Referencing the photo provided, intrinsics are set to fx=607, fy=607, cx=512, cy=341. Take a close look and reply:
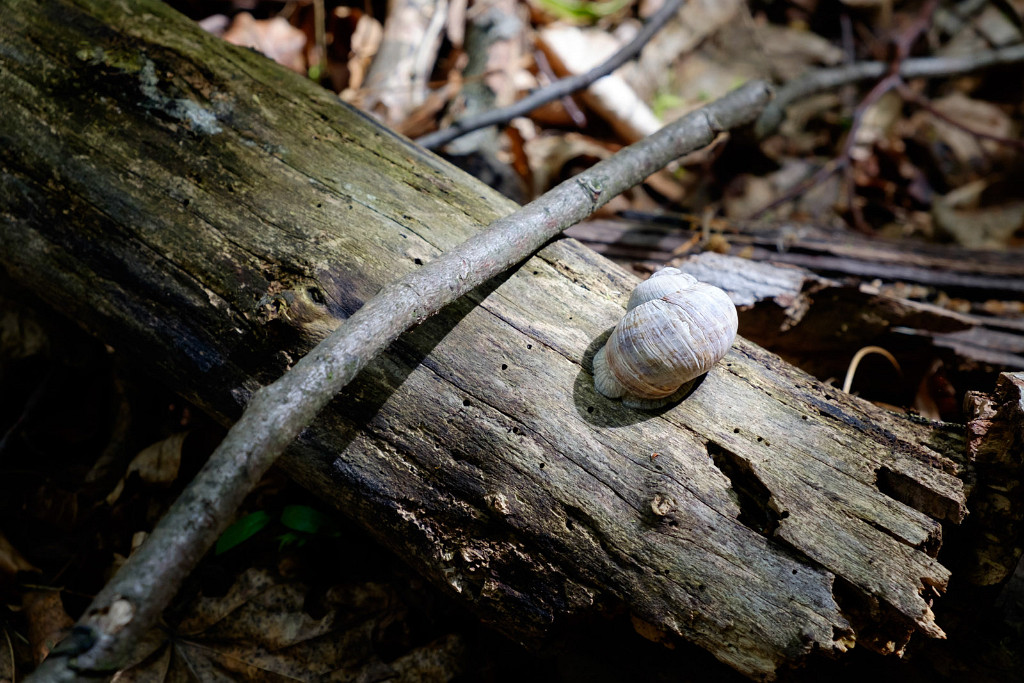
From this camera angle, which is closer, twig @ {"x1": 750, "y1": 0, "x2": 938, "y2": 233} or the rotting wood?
the rotting wood

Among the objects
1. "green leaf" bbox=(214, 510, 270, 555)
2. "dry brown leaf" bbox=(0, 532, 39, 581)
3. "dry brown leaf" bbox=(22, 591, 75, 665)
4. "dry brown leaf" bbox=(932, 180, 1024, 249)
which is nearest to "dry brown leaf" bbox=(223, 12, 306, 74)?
"green leaf" bbox=(214, 510, 270, 555)

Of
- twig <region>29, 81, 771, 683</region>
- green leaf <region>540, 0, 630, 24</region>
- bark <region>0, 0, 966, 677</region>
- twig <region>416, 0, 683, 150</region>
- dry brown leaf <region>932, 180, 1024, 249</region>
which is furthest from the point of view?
green leaf <region>540, 0, 630, 24</region>

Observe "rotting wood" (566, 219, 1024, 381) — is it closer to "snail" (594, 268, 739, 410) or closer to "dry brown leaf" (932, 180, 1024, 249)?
"snail" (594, 268, 739, 410)

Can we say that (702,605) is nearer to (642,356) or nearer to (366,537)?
(642,356)

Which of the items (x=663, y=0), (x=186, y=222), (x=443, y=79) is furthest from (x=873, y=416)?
(x=663, y=0)

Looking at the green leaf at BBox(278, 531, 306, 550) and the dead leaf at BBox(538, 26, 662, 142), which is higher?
the dead leaf at BBox(538, 26, 662, 142)

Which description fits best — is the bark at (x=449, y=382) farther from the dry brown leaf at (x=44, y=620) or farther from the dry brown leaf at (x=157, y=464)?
the dry brown leaf at (x=44, y=620)
